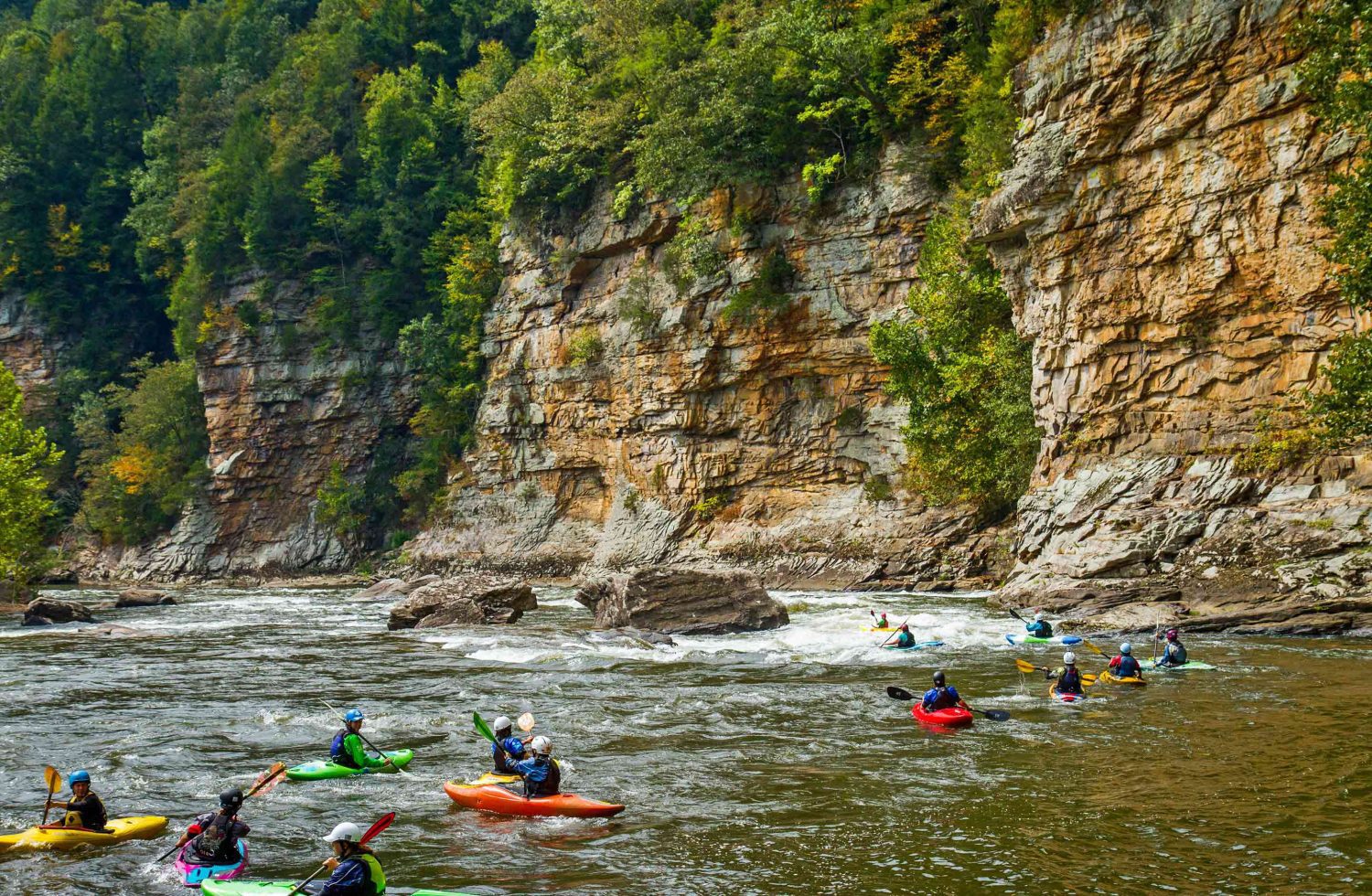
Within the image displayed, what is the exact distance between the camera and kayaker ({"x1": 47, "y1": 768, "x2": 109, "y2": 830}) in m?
9.59

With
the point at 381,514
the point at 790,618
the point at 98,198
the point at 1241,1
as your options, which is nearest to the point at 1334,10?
the point at 1241,1

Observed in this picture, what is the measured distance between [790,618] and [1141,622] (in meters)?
8.20

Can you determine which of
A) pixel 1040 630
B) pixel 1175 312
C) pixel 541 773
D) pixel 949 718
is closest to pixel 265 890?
pixel 541 773

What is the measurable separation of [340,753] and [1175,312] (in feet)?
72.6

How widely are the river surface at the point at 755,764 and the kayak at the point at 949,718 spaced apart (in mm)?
273

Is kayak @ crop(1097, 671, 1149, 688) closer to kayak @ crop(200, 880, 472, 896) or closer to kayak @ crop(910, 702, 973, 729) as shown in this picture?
kayak @ crop(910, 702, 973, 729)

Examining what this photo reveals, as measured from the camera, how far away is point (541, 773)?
10445 mm

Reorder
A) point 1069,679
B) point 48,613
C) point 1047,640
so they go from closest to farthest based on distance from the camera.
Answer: point 1069,679 → point 1047,640 → point 48,613

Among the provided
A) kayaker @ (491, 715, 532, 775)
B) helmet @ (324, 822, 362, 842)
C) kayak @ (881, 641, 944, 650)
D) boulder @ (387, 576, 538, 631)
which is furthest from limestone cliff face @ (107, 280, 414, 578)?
helmet @ (324, 822, 362, 842)

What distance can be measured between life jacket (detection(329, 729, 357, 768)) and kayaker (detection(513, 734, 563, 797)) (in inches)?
97.7

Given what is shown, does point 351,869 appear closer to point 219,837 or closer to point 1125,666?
point 219,837

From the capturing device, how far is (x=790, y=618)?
1046 inches

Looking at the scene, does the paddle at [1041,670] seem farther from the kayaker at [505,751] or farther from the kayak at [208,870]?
the kayak at [208,870]

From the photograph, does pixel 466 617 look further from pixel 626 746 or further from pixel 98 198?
pixel 98 198
